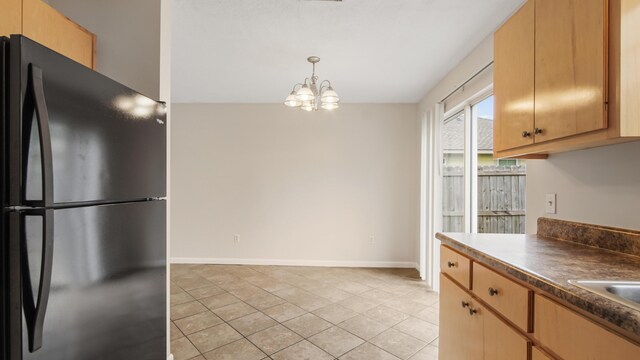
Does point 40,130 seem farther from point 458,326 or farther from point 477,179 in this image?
point 477,179

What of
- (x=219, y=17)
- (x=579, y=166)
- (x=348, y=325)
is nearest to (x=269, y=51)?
(x=219, y=17)

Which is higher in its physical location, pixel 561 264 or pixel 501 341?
pixel 561 264

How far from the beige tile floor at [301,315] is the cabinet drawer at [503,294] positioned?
118 cm

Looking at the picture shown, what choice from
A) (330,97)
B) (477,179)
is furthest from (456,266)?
(330,97)

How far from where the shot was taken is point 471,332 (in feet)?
4.27

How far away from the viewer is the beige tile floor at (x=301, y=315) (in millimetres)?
2158

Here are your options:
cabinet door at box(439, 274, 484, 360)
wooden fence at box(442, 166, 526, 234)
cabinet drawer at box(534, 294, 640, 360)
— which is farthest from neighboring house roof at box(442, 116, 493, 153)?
cabinet drawer at box(534, 294, 640, 360)

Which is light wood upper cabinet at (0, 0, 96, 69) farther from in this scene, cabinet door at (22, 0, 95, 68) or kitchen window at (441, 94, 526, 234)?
kitchen window at (441, 94, 526, 234)

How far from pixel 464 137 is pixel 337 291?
87.6 inches

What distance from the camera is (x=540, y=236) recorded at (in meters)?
1.64

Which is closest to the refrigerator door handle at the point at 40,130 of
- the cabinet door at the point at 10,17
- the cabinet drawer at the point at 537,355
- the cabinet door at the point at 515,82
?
the cabinet door at the point at 10,17

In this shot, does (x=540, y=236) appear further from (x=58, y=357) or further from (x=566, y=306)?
(x=58, y=357)

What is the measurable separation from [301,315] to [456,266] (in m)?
1.75

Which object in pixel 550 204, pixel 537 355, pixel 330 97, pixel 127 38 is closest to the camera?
pixel 537 355
